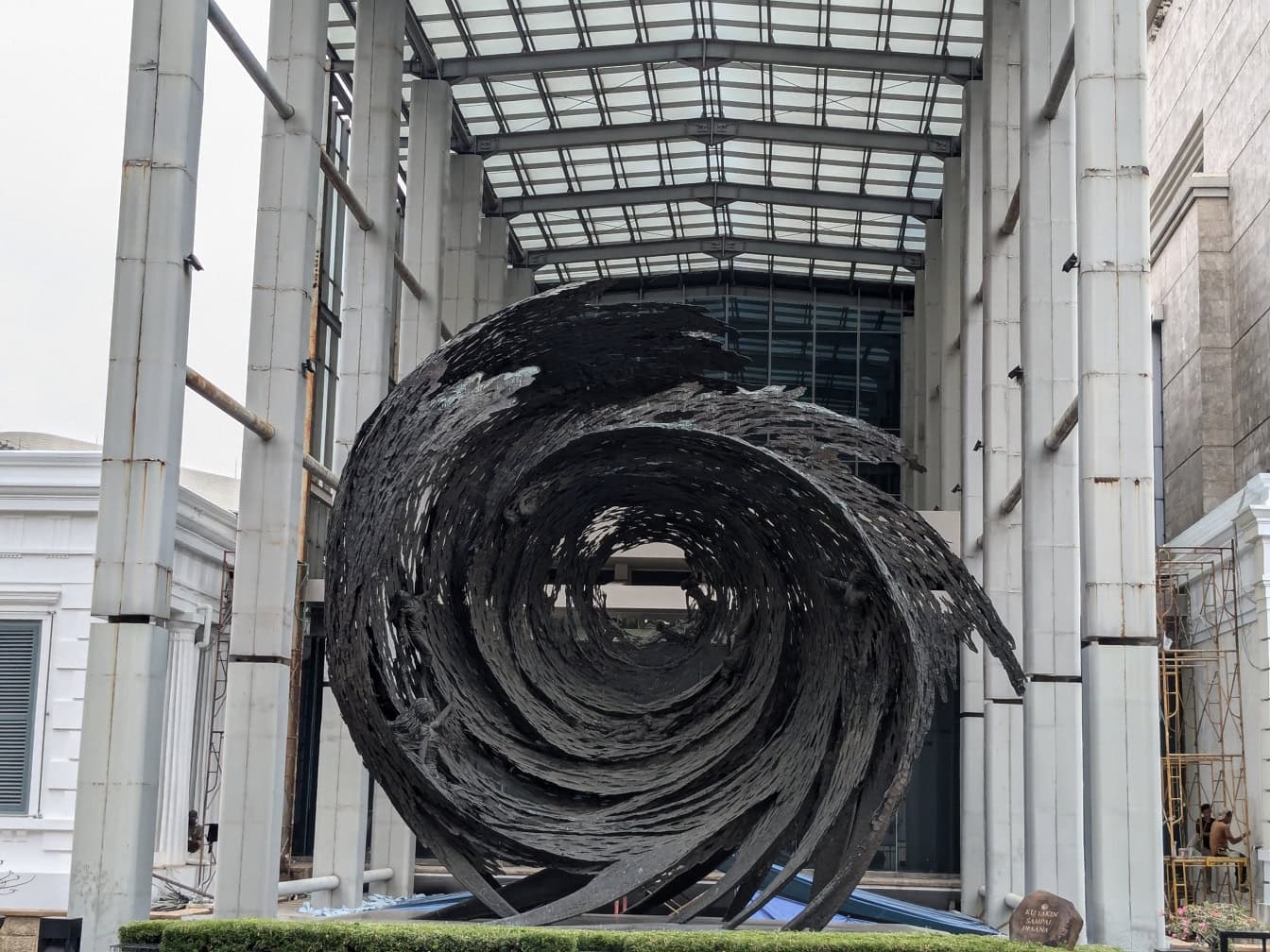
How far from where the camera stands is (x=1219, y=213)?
27438mm

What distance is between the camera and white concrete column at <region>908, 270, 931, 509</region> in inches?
1361

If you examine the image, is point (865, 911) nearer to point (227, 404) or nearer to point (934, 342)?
point (227, 404)

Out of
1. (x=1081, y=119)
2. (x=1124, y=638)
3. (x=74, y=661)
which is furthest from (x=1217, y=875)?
(x=74, y=661)

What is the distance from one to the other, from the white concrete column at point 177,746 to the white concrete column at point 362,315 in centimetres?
219

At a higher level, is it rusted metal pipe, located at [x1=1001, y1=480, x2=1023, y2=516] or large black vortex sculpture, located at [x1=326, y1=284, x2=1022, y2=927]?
rusted metal pipe, located at [x1=1001, y1=480, x2=1023, y2=516]

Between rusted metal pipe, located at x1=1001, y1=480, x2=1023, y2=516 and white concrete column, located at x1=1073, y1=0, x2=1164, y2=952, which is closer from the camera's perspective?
white concrete column, located at x1=1073, y1=0, x2=1164, y2=952

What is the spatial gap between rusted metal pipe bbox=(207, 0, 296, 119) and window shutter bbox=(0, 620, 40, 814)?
736 centimetres

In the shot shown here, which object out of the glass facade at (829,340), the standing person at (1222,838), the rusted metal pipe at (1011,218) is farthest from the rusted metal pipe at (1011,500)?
the glass facade at (829,340)

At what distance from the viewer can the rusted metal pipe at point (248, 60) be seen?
14.4m

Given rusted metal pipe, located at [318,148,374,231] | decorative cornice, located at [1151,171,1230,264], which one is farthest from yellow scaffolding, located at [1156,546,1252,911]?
rusted metal pipe, located at [318,148,374,231]

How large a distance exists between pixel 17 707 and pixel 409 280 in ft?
26.6

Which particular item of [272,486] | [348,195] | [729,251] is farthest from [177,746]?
[729,251]

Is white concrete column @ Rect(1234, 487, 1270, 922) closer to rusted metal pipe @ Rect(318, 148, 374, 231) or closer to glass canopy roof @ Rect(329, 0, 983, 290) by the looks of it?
glass canopy roof @ Rect(329, 0, 983, 290)

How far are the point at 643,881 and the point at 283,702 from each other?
5.87 meters
